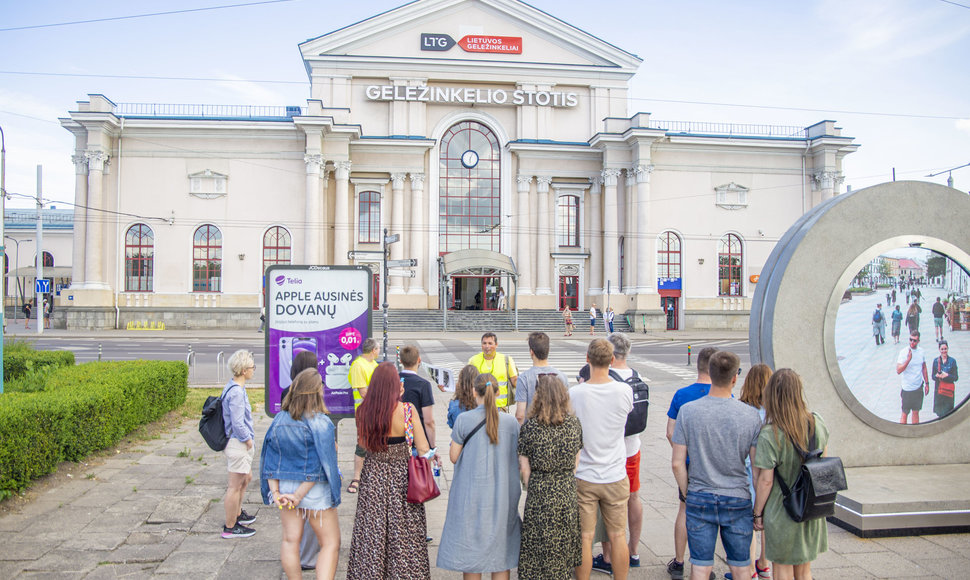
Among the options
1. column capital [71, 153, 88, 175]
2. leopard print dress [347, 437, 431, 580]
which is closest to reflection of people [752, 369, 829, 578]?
leopard print dress [347, 437, 431, 580]

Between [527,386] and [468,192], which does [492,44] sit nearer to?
[468,192]

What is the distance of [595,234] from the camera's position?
4166 centimetres

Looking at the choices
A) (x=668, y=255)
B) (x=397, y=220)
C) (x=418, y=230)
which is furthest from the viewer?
(x=668, y=255)

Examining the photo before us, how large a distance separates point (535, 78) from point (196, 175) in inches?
859

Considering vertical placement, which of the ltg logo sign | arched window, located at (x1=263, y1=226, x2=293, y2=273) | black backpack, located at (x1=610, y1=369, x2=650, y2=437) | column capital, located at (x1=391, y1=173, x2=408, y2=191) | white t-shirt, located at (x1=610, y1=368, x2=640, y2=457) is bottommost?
white t-shirt, located at (x1=610, y1=368, x2=640, y2=457)

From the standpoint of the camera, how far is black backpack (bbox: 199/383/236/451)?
6152 mm

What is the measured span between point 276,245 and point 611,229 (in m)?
20.8

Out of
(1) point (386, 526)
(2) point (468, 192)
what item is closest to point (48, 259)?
(2) point (468, 192)

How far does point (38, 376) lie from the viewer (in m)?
9.84

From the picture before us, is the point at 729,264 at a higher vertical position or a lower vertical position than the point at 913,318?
higher

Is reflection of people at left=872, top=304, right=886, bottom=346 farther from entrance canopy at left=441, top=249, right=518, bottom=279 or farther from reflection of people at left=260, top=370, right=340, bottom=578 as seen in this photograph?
entrance canopy at left=441, top=249, right=518, bottom=279

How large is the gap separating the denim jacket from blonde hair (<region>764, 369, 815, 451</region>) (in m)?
3.16

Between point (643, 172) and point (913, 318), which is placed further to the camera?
point (643, 172)

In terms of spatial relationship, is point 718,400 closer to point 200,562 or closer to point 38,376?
point 200,562
